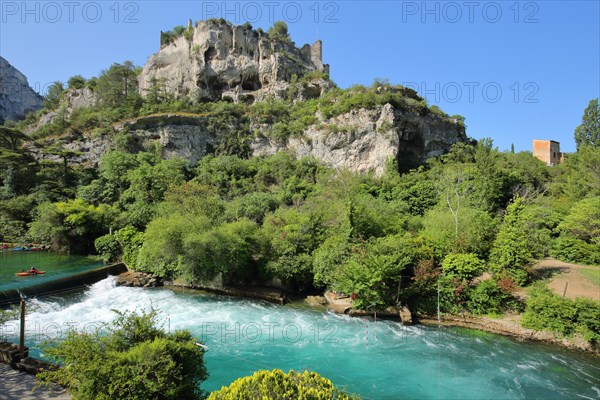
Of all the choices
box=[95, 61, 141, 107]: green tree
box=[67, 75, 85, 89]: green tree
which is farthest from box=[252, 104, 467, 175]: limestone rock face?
box=[67, 75, 85, 89]: green tree

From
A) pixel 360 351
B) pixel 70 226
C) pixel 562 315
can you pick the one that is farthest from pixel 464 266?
pixel 70 226

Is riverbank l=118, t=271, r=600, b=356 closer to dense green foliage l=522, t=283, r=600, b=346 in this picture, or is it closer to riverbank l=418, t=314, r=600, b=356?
riverbank l=418, t=314, r=600, b=356

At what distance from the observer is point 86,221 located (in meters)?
26.5

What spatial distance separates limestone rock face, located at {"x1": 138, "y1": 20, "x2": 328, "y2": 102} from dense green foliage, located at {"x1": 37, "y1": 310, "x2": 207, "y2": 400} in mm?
43474

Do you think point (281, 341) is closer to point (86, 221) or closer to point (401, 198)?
point (401, 198)

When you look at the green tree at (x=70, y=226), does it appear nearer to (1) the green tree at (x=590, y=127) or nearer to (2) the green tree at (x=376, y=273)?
(2) the green tree at (x=376, y=273)

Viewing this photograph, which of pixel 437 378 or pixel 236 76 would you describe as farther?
pixel 236 76

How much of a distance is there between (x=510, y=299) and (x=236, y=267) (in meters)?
14.3

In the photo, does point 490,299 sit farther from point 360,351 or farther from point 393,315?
point 360,351

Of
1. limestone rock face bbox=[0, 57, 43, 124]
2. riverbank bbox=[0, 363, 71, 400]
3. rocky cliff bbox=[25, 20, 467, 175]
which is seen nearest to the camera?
riverbank bbox=[0, 363, 71, 400]

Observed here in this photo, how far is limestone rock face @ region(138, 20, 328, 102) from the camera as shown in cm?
4756

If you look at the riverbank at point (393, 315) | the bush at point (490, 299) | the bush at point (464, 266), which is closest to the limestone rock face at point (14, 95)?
the riverbank at point (393, 315)

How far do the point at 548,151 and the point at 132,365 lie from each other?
192 feet

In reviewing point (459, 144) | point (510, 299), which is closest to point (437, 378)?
point (510, 299)
